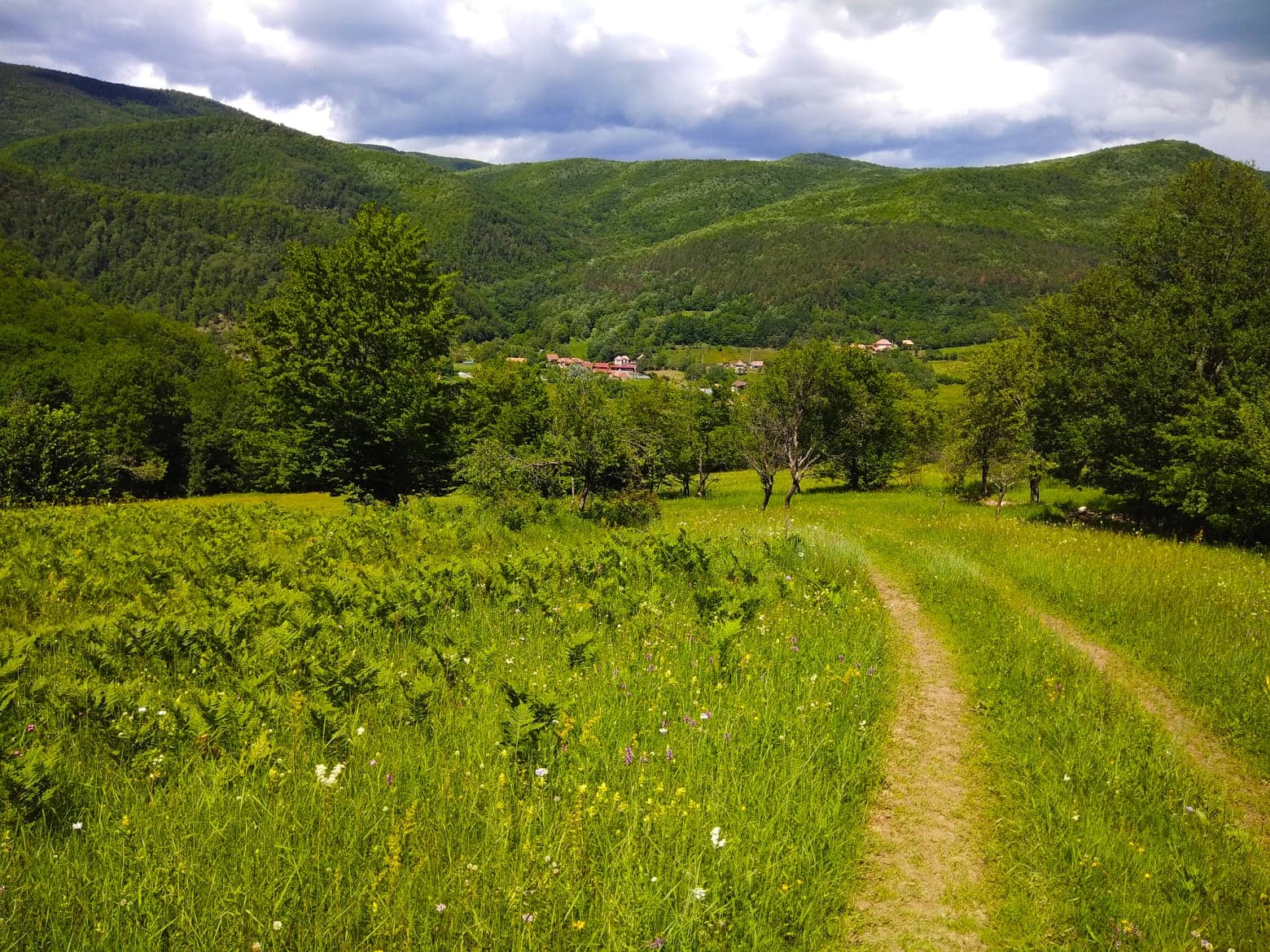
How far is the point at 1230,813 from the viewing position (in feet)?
15.4

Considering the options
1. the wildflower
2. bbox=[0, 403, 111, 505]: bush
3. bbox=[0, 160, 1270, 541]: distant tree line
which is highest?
bbox=[0, 160, 1270, 541]: distant tree line

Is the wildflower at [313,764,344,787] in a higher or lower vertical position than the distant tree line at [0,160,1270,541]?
lower

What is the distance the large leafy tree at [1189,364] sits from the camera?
61.5 feet

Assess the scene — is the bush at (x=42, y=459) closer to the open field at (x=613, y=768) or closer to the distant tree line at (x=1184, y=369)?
the open field at (x=613, y=768)

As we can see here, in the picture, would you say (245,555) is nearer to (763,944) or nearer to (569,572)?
(569,572)

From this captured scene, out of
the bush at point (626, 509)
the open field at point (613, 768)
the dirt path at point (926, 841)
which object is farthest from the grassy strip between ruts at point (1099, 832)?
the bush at point (626, 509)

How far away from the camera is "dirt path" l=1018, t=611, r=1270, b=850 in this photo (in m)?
4.86

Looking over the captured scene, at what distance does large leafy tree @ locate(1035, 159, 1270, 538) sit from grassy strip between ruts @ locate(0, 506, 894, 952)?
1767 cm

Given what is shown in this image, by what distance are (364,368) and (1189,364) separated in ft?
96.7

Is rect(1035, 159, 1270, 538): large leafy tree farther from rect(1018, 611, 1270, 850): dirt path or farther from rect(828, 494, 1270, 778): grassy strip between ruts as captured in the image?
rect(1018, 611, 1270, 850): dirt path

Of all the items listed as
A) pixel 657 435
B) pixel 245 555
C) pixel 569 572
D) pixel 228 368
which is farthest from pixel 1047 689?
pixel 228 368

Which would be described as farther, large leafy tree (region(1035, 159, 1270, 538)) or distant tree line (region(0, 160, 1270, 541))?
distant tree line (region(0, 160, 1270, 541))

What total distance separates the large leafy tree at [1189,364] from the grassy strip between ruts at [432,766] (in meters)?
17.7

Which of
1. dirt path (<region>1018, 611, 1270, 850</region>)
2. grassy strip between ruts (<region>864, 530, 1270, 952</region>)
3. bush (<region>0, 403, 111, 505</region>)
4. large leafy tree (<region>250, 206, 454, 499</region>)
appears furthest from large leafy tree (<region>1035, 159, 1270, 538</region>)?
bush (<region>0, 403, 111, 505</region>)
